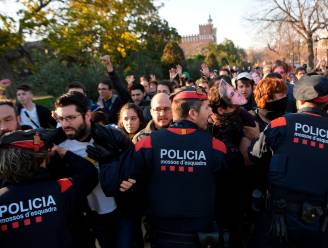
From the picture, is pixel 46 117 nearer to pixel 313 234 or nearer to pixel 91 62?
pixel 313 234

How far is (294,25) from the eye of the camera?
71.5 feet

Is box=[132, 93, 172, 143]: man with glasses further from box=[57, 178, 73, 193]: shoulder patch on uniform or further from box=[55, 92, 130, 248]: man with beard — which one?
box=[57, 178, 73, 193]: shoulder patch on uniform

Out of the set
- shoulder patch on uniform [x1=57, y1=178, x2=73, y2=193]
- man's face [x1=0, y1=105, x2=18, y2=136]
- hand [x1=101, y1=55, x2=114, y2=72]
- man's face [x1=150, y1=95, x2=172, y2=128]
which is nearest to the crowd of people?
shoulder patch on uniform [x1=57, y1=178, x2=73, y2=193]

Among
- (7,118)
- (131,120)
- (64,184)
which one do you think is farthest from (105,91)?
(64,184)

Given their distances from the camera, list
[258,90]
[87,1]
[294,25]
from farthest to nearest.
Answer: [294,25] → [87,1] → [258,90]

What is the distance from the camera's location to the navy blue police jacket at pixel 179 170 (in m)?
2.45

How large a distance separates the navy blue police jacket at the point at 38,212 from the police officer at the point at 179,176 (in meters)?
0.32

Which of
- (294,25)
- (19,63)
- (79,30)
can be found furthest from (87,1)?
(294,25)

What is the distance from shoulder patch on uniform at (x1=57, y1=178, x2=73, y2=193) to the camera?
2.29m

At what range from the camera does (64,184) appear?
7.59ft

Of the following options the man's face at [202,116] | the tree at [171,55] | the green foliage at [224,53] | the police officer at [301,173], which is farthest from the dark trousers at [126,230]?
the green foliage at [224,53]

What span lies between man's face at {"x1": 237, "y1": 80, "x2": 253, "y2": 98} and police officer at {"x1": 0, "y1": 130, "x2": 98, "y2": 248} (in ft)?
11.2

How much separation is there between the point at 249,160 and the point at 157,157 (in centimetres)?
89

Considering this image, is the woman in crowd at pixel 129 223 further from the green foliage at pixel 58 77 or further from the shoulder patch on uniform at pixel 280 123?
the green foliage at pixel 58 77
